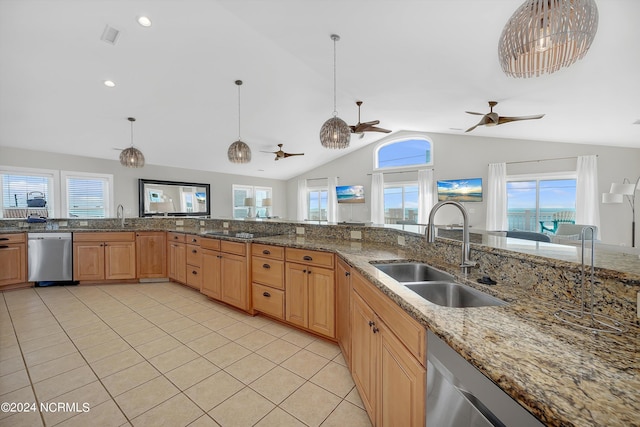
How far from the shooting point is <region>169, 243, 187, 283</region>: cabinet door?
3812 millimetres

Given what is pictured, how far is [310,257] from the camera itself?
233 cm

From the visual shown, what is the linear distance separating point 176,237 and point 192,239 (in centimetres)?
52

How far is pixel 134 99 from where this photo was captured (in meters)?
4.10

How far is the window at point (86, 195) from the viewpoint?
17.7 ft

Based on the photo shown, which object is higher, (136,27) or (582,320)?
(136,27)

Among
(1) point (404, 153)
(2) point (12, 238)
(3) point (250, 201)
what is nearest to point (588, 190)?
(1) point (404, 153)

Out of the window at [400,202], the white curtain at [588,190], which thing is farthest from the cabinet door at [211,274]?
the white curtain at [588,190]

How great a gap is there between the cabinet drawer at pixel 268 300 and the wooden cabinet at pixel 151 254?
2335mm

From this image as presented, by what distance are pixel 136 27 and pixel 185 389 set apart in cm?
356

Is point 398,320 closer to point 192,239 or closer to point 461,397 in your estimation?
point 461,397

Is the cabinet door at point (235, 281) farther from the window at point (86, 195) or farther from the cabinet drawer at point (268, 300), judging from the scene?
the window at point (86, 195)

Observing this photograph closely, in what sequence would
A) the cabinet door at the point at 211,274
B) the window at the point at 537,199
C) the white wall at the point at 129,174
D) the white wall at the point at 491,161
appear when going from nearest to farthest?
the cabinet door at the point at 211,274 < the white wall at the point at 129,174 < the white wall at the point at 491,161 < the window at the point at 537,199

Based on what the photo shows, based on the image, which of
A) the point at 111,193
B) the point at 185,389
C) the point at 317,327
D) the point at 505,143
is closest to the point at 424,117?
the point at 505,143

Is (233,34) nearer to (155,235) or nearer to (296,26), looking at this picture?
(296,26)
